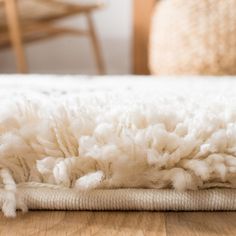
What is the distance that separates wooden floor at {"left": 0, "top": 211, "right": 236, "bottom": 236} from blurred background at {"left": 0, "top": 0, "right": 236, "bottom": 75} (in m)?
0.56

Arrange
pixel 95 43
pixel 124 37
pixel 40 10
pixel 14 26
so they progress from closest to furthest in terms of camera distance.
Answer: pixel 14 26 < pixel 40 10 < pixel 95 43 < pixel 124 37

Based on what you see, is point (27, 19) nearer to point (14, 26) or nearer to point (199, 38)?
point (14, 26)

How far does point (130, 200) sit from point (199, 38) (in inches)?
23.1

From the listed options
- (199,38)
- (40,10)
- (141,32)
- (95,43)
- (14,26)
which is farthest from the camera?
(95,43)

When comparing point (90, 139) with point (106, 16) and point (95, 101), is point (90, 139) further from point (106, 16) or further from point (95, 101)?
point (106, 16)

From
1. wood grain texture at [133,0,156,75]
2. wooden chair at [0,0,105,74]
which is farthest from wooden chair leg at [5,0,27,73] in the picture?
wood grain texture at [133,0,156,75]

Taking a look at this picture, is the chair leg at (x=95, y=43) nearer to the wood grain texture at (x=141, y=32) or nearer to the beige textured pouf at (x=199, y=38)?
the wood grain texture at (x=141, y=32)

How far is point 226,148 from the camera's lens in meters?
0.38

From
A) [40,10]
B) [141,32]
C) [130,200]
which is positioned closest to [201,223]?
[130,200]

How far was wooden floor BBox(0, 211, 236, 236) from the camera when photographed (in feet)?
1.12

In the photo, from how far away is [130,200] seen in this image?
0.38m

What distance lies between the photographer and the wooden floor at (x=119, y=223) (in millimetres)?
342

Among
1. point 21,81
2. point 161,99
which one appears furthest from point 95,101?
point 21,81

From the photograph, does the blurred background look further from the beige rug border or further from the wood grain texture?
the beige rug border
